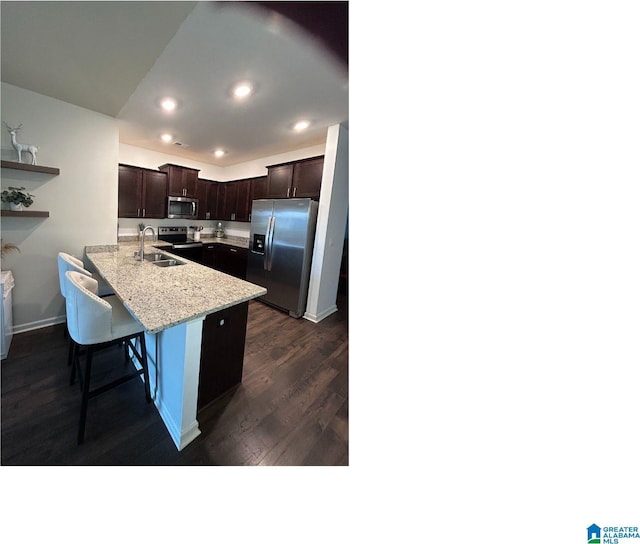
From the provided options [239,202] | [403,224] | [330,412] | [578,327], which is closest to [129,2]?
[403,224]

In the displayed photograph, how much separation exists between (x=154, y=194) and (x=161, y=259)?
2.03 m

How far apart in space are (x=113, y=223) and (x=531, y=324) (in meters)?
3.78

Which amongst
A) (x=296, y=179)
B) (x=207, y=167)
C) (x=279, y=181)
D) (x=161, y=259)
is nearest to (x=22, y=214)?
(x=161, y=259)

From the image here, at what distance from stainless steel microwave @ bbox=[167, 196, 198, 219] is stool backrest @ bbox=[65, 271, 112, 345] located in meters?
3.24

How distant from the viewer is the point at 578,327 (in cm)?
41

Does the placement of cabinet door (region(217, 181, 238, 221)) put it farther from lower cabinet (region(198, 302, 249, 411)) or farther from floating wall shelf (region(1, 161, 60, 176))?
lower cabinet (region(198, 302, 249, 411))

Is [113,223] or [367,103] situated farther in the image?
[113,223]

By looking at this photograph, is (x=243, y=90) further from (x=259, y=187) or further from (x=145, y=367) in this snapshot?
(x=145, y=367)

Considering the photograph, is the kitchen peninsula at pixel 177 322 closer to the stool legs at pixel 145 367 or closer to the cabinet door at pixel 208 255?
the stool legs at pixel 145 367

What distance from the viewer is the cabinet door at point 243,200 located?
13.8 ft

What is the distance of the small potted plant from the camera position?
6.50ft

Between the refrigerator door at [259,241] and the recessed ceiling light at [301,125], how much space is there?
3.23 ft

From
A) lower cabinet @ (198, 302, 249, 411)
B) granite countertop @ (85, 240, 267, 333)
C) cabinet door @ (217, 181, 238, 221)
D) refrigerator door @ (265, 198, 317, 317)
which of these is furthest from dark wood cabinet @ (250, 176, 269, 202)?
lower cabinet @ (198, 302, 249, 411)

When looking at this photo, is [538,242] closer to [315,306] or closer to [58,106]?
[315,306]
